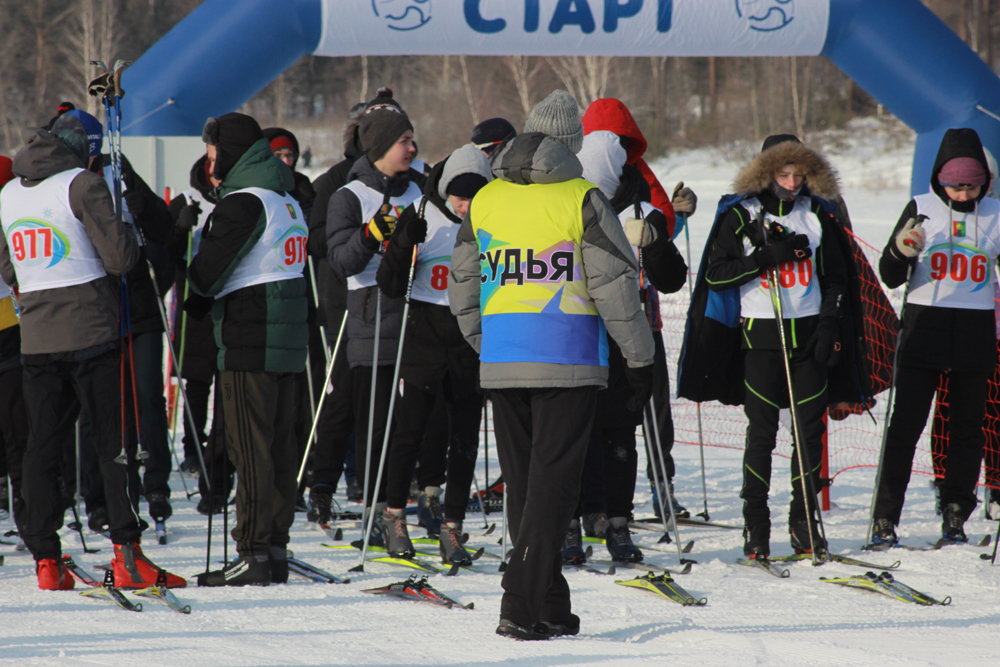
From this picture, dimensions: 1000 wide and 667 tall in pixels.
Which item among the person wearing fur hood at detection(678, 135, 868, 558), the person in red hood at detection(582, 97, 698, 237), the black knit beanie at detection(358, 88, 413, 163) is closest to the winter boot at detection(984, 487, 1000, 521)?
the person wearing fur hood at detection(678, 135, 868, 558)

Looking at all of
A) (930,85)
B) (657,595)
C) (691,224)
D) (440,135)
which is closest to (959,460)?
(657,595)

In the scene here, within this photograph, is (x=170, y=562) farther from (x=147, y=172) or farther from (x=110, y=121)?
(x=147, y=172)

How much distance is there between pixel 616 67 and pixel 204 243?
27420 mm

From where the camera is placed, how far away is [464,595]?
11.8 ft

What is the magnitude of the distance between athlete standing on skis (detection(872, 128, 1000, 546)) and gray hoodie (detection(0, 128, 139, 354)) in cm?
328

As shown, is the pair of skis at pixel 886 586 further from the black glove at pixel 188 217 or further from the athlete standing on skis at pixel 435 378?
the black glove at pixel 188 217

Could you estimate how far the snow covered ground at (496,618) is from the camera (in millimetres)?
2799

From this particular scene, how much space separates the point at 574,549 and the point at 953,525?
1.88 m

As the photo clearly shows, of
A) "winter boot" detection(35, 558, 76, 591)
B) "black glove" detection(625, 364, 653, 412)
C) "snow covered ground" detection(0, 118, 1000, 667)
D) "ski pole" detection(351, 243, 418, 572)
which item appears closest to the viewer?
"snow covered ground" detection(0, 118, 1000, 667)

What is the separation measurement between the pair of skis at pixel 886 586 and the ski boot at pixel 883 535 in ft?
2.39

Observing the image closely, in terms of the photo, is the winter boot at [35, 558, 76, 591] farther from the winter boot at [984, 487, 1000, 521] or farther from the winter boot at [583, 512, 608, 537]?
the winter boot at [984, 487, 1000, 521]

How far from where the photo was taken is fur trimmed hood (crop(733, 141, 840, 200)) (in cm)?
431

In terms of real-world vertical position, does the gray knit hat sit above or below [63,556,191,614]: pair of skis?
above

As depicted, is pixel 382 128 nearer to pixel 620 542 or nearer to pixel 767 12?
pixel 620 542
